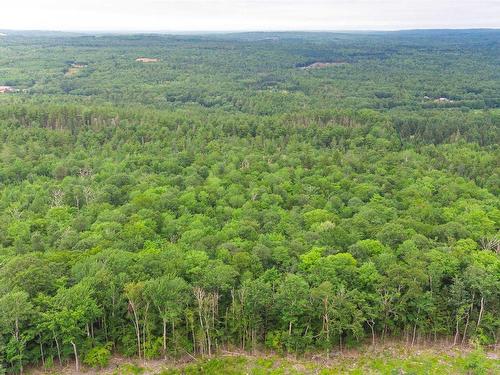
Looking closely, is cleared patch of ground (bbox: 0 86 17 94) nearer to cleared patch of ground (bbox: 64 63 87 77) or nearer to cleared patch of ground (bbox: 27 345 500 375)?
cleared patch of ground (bbox: 64 63 87 77)

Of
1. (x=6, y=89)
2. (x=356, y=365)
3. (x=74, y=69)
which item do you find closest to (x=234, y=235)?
(x=356, y=365)

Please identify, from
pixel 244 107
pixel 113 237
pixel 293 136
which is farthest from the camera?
pixel 244 107

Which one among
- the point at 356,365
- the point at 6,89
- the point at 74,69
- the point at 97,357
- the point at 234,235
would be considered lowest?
the point at 356,365

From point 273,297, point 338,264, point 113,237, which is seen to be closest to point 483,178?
point 338,264

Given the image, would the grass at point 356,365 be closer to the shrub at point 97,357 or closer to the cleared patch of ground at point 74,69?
the shrub at point 97,357

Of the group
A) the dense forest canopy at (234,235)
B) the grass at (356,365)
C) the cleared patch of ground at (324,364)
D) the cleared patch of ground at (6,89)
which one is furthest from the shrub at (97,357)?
the cleared patch of ground at (6,89)

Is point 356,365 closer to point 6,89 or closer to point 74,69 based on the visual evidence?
point 6,89

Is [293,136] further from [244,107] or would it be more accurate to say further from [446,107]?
[446,107]

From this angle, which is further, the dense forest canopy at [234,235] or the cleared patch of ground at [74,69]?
the cleared patch of ground at [74,69]
